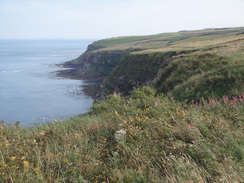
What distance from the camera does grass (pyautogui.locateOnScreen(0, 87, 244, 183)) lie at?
4.09 metres

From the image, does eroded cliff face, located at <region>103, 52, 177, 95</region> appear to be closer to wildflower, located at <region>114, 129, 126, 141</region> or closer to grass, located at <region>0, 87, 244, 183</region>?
grass, located at <region>0, 87, 244, 183</region>

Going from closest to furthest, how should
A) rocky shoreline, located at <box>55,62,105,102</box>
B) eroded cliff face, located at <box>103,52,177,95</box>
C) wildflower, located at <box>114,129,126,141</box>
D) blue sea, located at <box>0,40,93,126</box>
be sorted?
wildflower, located at <box>114,129,126,141</box> < blue sea, located at <box>0,40,93,126</box> < eroded cliff face, located at <box>103,52,177,95</box> < rocky shoreline, located at <box>55,62,105,102</box>

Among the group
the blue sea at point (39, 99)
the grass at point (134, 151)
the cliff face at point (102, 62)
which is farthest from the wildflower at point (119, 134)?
the cliff face at point (102, 62)

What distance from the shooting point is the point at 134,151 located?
5.02m

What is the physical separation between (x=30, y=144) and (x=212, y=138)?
13.4 ft

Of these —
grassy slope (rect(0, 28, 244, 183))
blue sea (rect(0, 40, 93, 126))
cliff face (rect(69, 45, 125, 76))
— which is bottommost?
blue sea (rect(0, 40, 93, 126))

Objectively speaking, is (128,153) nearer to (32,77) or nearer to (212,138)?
(212,138)

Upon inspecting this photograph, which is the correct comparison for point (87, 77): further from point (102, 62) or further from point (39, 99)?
point (39, 99)

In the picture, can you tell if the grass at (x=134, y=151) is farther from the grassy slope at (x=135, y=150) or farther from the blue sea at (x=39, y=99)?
the blue sea at (x=39, y=99)

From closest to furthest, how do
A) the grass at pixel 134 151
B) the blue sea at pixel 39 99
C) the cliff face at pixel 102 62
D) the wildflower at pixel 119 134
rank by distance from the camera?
1. the grass at pixel 134 151
2. the wildflower at pixel 119 134
3. the blue sea at pixel 39 99
4. the cliff face at pixel 102 62

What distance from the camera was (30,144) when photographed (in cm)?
545

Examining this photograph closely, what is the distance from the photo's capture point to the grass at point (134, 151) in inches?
161

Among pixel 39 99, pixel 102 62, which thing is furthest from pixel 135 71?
pixel 102 62

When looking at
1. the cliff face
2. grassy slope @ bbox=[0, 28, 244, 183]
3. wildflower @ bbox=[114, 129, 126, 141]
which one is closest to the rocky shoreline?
the cliff face
